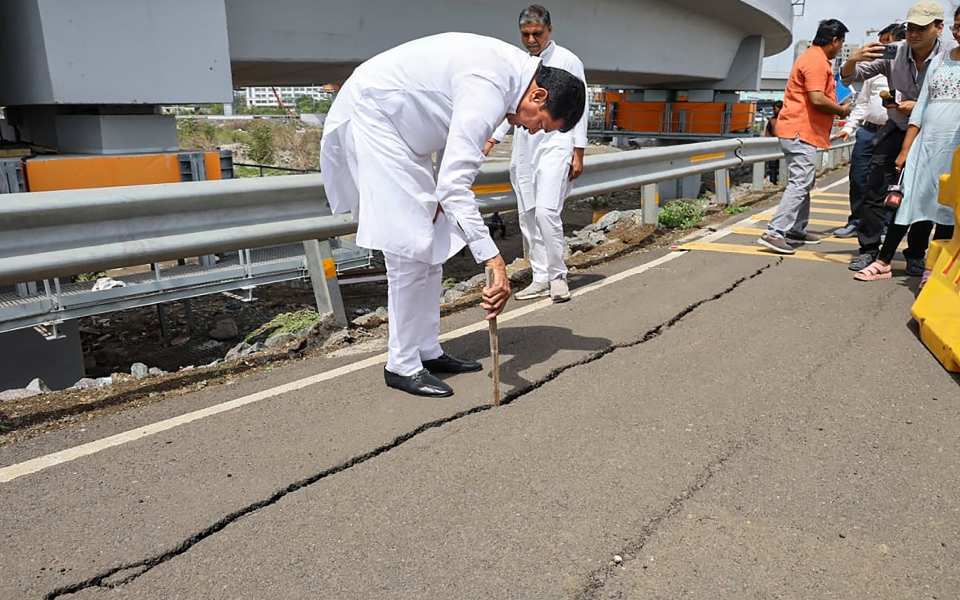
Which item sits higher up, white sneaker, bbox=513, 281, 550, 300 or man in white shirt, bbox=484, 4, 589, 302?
man in white shirt, bbox=484, 4, 589, 302

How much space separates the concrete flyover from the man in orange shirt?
6415 mm

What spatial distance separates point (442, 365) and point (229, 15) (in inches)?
284

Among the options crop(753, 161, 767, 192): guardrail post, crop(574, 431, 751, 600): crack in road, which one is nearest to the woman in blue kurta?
crop(574, 431, 751, 600): crack in road

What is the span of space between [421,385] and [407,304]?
1.32ft

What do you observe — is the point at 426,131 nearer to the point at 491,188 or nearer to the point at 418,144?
the point at 418,144

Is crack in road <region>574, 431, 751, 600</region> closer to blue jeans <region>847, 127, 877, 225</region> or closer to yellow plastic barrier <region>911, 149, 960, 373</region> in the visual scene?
yellow plastic barrier <region>911, 149, 960, 373</region>

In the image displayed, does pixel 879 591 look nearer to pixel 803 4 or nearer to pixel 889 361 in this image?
pixel 889 361

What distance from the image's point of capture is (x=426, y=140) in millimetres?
3441

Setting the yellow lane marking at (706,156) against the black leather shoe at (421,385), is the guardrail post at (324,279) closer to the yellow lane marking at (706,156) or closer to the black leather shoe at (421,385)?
the black leather shoe at (421,385)

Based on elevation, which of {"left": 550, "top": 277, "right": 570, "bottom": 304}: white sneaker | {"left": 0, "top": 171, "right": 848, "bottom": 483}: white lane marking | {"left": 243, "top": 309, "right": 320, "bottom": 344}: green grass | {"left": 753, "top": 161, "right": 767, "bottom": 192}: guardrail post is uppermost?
{"left": 753, "top": 161, "right": 767, "bottom": 192}: guardrail post

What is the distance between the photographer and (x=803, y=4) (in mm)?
26469

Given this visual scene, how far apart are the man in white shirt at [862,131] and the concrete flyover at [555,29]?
21.6 ft

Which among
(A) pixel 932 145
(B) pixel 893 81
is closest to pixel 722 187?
(B) pixel 893 81

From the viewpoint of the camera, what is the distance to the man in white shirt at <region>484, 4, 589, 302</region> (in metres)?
5.42
